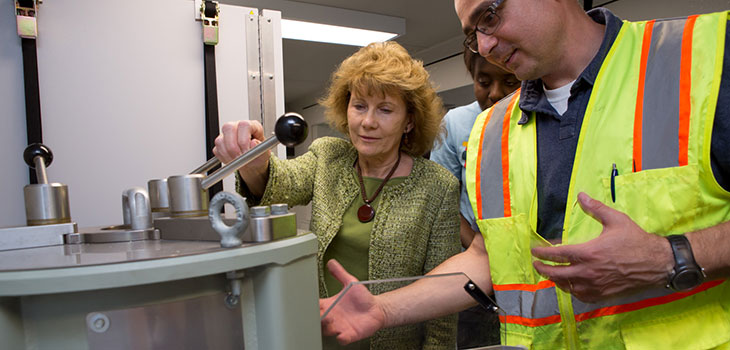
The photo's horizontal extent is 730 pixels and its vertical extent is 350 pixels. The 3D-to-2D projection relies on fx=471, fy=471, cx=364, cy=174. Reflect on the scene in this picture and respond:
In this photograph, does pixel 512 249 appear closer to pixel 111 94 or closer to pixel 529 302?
pixel 529 302

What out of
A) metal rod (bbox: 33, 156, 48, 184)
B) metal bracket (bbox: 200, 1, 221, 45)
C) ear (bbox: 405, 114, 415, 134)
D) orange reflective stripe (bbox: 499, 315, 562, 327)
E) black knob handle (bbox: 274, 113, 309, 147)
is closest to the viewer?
black knob handle (bbox: 274, 113, 309, 147)

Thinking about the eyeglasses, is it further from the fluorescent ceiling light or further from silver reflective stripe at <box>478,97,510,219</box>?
the fluorescent ceiling light

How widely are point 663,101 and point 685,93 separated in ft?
0.12

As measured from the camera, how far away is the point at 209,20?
1.46m

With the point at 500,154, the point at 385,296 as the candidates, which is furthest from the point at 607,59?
the point at 385,296

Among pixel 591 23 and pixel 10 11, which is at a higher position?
pixel 10 11

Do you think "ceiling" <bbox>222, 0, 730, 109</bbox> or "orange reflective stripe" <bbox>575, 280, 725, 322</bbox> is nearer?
"orange reflective stripe" <bbox>575, 280, 725, 322</bbox>

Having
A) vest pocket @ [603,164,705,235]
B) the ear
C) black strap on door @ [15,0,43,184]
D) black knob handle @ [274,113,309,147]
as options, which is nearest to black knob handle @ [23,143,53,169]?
black knob handle @ [274,113,309,147]

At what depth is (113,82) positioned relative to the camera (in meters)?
1.38

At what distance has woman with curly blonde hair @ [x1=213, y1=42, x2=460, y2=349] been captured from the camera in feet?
4.23

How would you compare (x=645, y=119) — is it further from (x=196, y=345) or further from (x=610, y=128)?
(x=196, y=345)

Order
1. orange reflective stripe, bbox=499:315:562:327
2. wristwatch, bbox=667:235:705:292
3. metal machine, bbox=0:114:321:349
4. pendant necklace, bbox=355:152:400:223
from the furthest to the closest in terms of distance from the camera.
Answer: pendant necklace, bbox=355:152:400:223 → orange reflective stripe, bbox=499:315:562:327 → wristwatch, bbox=667:235:705:292 → metal machine, bbox=0:114:321:349

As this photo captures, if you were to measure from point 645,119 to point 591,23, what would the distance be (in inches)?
12.3

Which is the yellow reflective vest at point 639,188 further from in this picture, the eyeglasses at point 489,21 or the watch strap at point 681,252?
the eyeglasses at point 489,21
